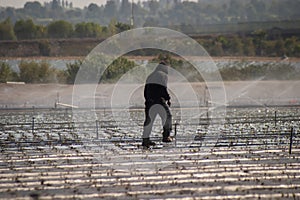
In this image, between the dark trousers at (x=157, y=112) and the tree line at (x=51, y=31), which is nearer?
the dark trousers at (x=157, y=112)

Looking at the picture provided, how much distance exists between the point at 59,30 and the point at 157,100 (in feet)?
230

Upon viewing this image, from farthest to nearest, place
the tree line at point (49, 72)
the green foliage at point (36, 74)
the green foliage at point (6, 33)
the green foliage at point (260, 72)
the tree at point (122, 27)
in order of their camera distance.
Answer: the green foliage at point (6, 33)
the tree at point (122, 27)
the green foliage at point (260, 72)
the green foliage at point (36, 74)
the tree line at point (49, 72)

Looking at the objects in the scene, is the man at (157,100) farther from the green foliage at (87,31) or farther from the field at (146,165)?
the green foliage at (87,31)

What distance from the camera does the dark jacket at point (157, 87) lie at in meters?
11.9

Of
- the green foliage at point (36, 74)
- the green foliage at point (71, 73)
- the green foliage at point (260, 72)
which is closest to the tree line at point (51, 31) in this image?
the green foliage at point (260, 72)

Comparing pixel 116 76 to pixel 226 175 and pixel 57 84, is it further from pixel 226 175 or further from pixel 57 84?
pixel 226 175

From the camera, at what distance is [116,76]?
40750 millimetres

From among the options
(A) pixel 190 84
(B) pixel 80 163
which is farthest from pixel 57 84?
(B) pixel 80 163

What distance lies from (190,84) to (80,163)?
3065cm

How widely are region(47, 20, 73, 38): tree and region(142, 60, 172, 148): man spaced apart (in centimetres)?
6764

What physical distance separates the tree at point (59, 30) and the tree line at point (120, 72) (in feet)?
106

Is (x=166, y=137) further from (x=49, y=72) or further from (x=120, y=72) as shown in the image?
(x=49, y=72)

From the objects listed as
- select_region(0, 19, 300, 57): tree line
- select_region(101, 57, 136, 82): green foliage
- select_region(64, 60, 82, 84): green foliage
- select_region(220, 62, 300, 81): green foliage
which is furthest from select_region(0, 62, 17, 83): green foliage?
select_region(0, 19, 300, 57): tree line

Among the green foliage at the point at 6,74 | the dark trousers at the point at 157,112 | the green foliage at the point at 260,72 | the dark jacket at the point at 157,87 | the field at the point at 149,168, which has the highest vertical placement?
the green foliage at the point at 260,72
